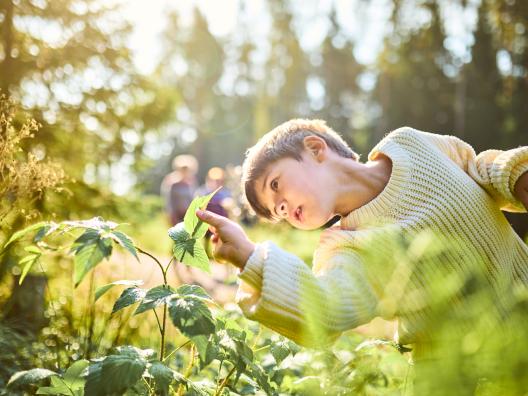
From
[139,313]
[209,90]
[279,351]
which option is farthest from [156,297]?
[209,90]

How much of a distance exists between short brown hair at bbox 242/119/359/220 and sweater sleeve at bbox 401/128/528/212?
0.30 meters

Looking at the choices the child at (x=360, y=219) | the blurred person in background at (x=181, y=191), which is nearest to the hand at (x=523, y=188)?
the child at (x=360, y=219)

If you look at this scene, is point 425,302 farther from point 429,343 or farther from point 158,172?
point 158,172

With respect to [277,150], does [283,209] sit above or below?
below

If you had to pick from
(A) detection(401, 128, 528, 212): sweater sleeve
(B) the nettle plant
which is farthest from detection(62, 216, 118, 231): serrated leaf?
(A) detection(401, 128, 528, 212): sweater sleeve

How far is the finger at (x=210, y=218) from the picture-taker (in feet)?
4.28

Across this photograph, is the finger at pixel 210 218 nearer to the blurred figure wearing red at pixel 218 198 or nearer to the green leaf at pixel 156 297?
the green leaf at pixel 156 297

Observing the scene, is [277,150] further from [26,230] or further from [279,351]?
[26,230]

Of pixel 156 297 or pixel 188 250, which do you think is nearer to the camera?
pixel 156 297

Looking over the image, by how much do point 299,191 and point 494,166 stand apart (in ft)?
2.20

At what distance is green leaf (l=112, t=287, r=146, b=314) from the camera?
1188 mm

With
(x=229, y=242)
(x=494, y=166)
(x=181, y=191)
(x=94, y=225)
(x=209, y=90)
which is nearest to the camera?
(x=94, y=225)

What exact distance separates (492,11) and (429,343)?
1456 centimetres

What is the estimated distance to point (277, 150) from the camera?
170cm
